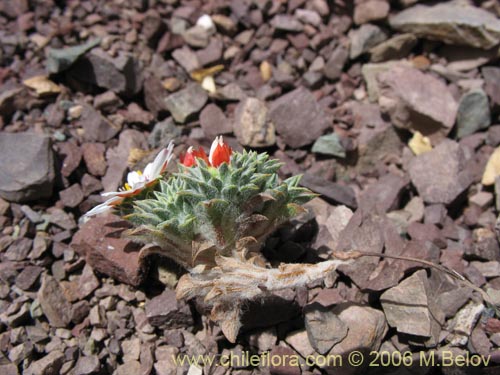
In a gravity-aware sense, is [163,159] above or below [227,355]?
above

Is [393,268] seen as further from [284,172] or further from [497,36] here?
[497,36]

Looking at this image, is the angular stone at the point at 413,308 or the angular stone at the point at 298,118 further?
the angular stone at the point at 298,118

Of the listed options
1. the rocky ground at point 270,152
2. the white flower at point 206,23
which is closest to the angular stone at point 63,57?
the rocky ground at point 270,152

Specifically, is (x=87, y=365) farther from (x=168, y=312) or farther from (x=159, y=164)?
(x=159, y=164)

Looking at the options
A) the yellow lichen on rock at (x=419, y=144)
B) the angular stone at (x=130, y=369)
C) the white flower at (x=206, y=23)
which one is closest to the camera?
the angular stone at (x=130, y=369)

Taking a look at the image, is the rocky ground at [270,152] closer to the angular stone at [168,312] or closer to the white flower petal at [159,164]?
the angular stone at [168,312]

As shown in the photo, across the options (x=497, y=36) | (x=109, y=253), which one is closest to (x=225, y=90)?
(x=109, y=253)

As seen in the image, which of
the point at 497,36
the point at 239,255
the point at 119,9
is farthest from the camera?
the point at 119,9

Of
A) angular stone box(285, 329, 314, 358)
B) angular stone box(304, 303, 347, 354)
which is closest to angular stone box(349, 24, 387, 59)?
angular stone box(304, 303, 347, 354)
